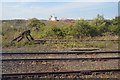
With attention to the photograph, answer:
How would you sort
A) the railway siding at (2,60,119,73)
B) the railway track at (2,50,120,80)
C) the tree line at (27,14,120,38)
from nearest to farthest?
1. the railway track at (2,50,120,80)
2. the railway siding at (2,60,119,73)
3. the tree line at (27,14,120,38)

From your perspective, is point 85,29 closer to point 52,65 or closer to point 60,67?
point 52,65

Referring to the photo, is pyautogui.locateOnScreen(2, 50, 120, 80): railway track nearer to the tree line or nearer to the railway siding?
the railway siding

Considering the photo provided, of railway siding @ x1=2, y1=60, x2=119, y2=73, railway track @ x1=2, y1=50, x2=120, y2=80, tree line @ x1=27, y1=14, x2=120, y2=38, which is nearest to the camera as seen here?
railway track @ x1=2, y1=50, x2=120, y2=80

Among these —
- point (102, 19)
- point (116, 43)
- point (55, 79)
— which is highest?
point (102, 19)

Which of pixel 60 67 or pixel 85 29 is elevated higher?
pixel 85 29

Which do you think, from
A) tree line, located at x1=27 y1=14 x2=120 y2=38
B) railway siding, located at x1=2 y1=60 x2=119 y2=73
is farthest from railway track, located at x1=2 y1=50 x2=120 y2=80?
tree line, located at x1=27 y1=14 x2=120 y2=38

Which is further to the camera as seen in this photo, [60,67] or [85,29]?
[85,29]

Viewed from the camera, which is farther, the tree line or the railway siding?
the tree line

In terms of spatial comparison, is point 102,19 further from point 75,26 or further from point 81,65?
point 81,65

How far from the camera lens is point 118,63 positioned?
979 cm

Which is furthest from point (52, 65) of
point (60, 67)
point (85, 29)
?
point (85, 29)

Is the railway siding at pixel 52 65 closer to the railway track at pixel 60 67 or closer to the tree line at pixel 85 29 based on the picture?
the railway track at pixel 60 67

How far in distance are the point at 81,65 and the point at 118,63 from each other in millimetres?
1315

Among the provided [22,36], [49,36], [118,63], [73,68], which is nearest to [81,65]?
[73,68]
